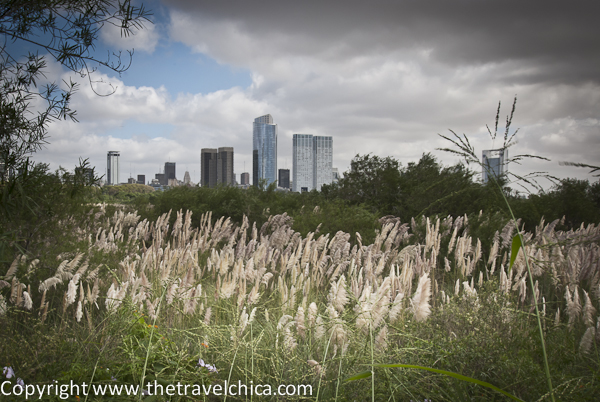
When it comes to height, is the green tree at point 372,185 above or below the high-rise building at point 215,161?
below

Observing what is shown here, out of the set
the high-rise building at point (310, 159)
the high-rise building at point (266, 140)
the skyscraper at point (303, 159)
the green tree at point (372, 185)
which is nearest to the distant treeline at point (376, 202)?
the green tree at point (372, 185)

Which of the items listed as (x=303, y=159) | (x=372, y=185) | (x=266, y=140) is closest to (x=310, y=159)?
(x=303, y=159)

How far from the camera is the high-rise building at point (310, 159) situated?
61.7 m

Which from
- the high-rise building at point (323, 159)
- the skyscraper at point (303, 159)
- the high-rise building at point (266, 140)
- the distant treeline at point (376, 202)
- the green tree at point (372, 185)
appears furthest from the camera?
the high-rise building at point (266, 140)

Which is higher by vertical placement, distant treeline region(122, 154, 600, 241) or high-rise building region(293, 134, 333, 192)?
high-rise building region(293, 134, 333, 192)

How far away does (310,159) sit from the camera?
238 feet

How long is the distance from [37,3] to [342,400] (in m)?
4.61

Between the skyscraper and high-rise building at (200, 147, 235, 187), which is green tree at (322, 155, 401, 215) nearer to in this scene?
high-rise building at (200, 147, 235, 187)

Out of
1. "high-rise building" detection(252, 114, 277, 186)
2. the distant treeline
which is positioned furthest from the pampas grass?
"high-rise building" detection(252, 114, 277, 186)

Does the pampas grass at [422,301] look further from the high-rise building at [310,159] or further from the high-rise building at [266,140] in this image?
the high-rise building at [266,140]

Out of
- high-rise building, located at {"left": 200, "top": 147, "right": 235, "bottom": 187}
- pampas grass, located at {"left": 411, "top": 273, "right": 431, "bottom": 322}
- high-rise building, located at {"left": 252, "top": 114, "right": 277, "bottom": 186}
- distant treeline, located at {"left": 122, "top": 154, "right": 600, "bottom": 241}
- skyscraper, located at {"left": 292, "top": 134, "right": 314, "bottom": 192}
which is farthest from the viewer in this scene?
high-rise building, located at {"left": 252, "top": 114, "right": 277, "bottom": 186}

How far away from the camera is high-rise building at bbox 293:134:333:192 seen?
61.7 meters

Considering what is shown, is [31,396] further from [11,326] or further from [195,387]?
[11,326]

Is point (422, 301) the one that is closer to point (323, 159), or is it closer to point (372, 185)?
point (372, 185)
